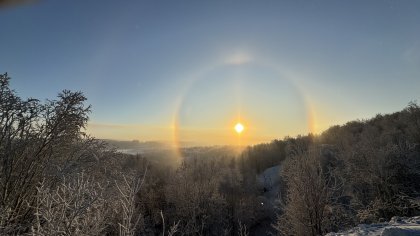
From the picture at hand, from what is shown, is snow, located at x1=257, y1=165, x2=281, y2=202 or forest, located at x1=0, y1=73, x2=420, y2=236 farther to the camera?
snow, located at x1=257, y1=165, x2=281, y2=202

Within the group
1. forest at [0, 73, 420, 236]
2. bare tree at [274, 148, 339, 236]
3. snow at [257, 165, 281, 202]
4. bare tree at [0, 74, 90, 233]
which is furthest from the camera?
snow at [257, 165, 281, 202]

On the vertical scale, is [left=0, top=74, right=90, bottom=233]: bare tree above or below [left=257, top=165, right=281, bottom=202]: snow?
above

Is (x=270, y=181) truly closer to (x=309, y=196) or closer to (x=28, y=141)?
(x=309, y=196)

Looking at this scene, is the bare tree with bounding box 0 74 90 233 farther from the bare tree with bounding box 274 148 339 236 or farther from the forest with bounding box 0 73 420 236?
the bare tree with bounding box 274 148 339 236

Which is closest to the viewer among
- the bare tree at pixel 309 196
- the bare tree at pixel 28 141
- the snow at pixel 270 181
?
the bare tree at pixel 28 141

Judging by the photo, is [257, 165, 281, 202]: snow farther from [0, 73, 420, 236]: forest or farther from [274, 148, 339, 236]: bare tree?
[274, 148, 339, 236]: bare tree

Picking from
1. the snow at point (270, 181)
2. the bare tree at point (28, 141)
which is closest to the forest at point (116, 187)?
the bare tree at point (28, 141)

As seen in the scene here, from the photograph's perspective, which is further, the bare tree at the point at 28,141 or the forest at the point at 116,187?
the bare tree at the point at 28,141

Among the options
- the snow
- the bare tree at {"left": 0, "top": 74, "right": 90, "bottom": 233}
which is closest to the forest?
the bare tree at {"left": 0, "top": 74, "right": 90, "bottom": 233}

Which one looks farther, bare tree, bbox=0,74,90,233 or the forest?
bare tree, bbox=0,74,90,233

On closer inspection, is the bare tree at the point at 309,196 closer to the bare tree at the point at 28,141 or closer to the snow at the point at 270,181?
the bare tree at the point at 28,141

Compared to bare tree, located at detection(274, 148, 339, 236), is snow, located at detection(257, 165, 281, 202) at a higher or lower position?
lower

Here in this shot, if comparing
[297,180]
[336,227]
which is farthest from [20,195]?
[336,227]

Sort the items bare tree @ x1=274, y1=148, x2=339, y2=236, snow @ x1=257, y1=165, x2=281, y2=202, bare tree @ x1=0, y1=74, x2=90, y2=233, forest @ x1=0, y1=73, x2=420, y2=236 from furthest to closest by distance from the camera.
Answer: snow @ x1=257, y1=165, x2=281, y2=202 < bare tree @ x1=274, y1=148, x2=339, y2=236 < bare tree @ x1=0, y1=74, x2=90, y2=233 < forest @ x1=0, y1=73, x2=420, y2=236
